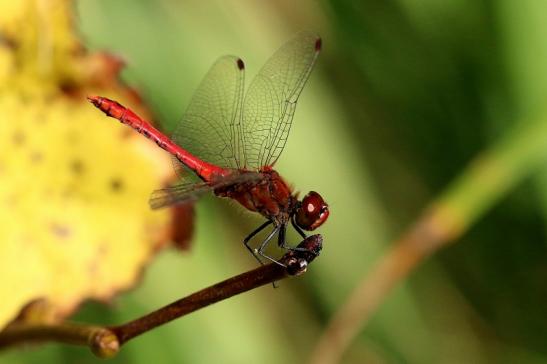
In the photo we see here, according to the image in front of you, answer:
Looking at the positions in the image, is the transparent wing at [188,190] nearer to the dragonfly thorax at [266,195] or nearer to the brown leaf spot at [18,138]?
the dragonfly thorax at [266,195]

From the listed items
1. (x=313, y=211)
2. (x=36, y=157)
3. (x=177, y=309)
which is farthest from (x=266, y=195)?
(x=177, y=309)

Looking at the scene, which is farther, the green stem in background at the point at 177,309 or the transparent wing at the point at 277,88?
the transparent wing at the point at 277,88

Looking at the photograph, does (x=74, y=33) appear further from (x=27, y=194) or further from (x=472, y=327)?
(x=472, y=327)

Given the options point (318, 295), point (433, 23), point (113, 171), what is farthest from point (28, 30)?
point (433, 23)

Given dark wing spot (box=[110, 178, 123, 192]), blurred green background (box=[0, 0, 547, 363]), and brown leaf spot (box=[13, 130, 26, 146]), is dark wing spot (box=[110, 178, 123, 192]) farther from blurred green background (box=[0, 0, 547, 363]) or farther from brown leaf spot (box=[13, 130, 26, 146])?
blurred green background (box=[0, 0, 547, 363])

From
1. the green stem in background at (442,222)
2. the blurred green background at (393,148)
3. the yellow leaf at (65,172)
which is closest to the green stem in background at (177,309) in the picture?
the yellow leaf at (65,172)

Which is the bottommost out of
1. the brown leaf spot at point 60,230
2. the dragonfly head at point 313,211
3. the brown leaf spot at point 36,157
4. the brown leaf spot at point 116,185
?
the brown leaf spot at point 60,230
